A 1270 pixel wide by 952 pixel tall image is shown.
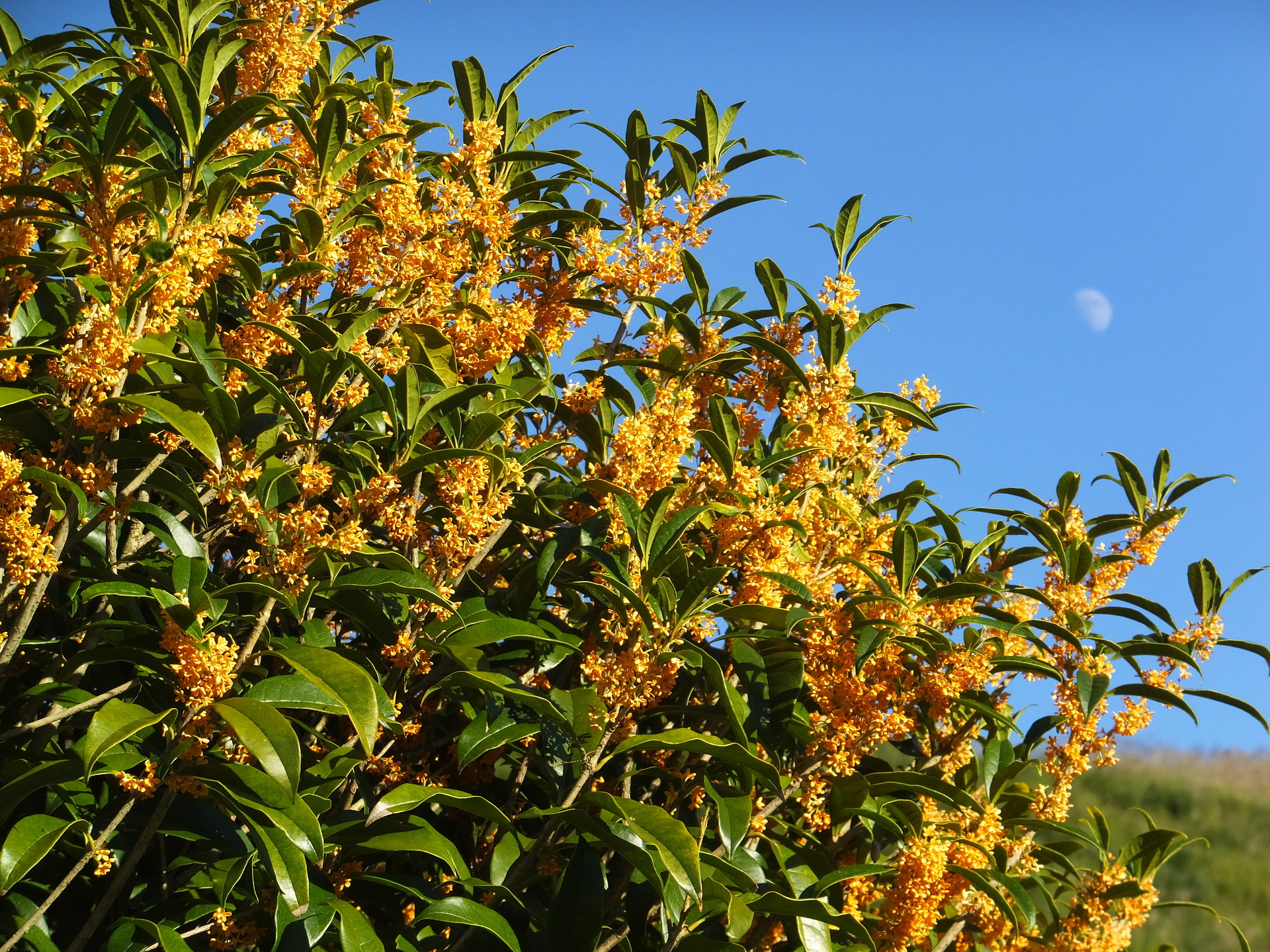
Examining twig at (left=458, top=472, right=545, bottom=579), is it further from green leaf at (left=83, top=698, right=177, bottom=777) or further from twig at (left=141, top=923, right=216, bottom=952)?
twig at (left=141, top=923, right=216, bottom=952)

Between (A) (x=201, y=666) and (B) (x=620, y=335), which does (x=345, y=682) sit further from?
(B) (x=620, y=335)

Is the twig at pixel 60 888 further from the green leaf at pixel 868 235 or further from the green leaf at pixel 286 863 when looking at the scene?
the green leaf at pixel 868 235

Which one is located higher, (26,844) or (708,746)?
(708,746)

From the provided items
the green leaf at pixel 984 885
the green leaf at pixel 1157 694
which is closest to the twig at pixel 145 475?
the green leaf at pixel 984 885

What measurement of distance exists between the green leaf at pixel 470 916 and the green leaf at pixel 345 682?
0.45 meters

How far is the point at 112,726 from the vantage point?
205 cm

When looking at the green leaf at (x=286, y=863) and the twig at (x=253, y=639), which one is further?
the twig at (x=253, y=639)

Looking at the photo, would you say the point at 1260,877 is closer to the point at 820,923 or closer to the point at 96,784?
the point at 820,923

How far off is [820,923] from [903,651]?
2.71 feet

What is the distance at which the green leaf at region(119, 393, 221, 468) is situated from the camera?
2229 mm

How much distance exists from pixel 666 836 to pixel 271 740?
0.96 m

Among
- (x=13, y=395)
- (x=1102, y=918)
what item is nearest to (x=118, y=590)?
(x=13, y=395)

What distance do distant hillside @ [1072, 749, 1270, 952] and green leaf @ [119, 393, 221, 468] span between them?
624 centimetres

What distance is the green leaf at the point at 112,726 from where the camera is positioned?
1.92m
